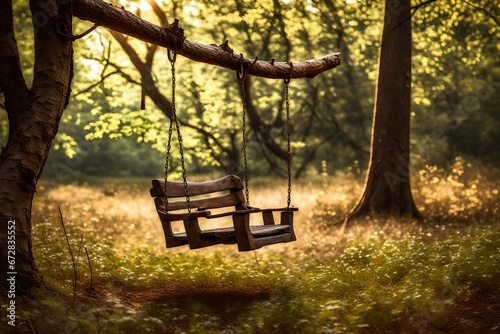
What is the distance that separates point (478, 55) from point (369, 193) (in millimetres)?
8634

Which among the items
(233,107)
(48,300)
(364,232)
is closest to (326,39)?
(233,107)

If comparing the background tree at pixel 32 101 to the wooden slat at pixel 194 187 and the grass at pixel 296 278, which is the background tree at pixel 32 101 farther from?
the wooden slat at pixel 194 187

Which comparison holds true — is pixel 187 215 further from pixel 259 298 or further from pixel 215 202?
pixel 215 202

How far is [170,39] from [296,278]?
365 centimetres

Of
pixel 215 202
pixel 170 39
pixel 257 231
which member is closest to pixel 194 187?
pixel 215 202

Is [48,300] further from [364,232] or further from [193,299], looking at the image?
[364,232]

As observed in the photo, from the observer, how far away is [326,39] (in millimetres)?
21328

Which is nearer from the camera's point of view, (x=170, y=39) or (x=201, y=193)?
(x=170, y=39)

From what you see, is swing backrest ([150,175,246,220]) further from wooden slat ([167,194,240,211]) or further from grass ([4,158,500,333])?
grass ([4,158,500,333])

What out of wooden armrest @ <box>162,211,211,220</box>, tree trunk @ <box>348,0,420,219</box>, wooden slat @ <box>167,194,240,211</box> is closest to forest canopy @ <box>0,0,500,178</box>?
tree trunk @ <box>348,0,420,219</box>

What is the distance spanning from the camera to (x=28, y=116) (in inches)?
219

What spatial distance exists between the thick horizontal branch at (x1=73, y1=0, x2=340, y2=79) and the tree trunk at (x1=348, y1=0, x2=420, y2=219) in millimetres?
3763

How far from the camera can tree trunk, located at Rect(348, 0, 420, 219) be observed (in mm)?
11758

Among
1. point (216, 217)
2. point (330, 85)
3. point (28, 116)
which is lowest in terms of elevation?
point (216, 217)
